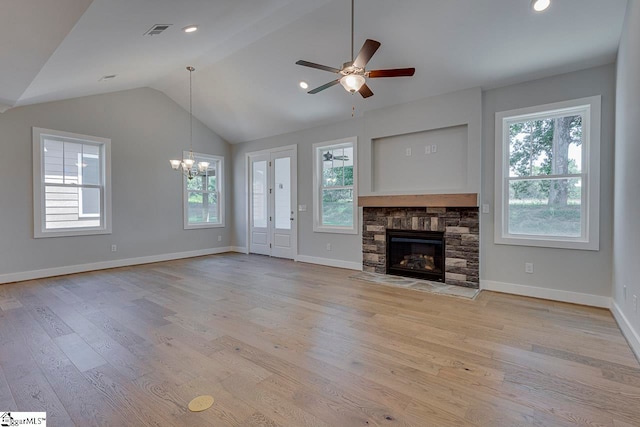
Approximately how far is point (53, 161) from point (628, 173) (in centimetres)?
790

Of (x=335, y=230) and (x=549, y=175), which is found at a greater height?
(x=549, y=175)

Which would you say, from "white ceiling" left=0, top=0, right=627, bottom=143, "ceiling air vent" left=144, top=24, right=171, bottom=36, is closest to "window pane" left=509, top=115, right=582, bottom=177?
"white ceiling" left=0, top=0, right=627, bottom=143

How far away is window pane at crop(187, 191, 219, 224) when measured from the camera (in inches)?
283

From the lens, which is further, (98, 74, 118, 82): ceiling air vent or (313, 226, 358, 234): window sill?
(313, 226, 358, 234): window sill

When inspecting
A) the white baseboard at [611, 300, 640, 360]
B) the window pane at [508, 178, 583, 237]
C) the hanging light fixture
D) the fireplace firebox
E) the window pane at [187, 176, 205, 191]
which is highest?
the hanging light fixture

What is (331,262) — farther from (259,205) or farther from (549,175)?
(549,175)

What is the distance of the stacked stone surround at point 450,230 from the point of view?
4340 millimetres

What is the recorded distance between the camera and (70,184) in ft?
17.6

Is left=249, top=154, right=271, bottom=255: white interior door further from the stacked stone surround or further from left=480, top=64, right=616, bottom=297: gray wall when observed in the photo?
left=480, top=64, right=616, bottom=297: gray wall

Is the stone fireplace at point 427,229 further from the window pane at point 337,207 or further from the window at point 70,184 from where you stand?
the window at point 70,184

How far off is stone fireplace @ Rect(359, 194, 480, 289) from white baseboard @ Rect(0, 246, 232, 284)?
4234 mm

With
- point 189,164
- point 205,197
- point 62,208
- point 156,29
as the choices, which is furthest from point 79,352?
point 205,197

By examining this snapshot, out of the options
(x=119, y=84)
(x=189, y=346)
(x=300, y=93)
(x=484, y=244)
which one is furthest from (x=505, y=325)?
(x=119, y=84)

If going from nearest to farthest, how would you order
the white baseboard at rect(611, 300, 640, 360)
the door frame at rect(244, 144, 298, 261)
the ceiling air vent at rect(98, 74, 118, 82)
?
the white baseboard at rect(611, 300, 640, 360), the ceiling air vent at rect(98, 74, 118, 82), the door frame at rect(244, 144, 298, 261)
